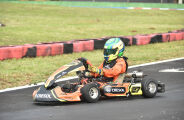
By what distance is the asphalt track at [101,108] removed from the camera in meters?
6.01

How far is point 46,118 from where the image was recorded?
5941mm

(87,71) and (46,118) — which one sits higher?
(87,71)

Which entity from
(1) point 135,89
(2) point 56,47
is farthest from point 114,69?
(2) point 56,47

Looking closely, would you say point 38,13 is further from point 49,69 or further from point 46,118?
point 46,118

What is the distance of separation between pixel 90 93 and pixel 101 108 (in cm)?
46

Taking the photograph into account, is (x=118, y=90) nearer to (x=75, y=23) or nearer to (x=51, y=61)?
(x=51, y=61)

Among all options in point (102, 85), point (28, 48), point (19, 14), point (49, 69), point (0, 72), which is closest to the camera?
point (102, 85)

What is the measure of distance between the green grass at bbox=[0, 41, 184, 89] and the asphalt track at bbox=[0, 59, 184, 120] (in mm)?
1493

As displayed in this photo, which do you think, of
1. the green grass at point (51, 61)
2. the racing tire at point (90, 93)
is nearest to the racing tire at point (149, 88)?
the racing tire at point (90, 93)

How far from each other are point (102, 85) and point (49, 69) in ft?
12.8

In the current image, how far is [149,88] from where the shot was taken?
746 centimetres

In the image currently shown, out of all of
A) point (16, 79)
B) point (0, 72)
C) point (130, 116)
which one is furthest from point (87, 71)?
point (0, 72)

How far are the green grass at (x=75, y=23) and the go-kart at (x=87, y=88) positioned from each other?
861cm

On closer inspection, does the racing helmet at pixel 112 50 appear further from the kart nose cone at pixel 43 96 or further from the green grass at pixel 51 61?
the green grass at pixel 51 61
